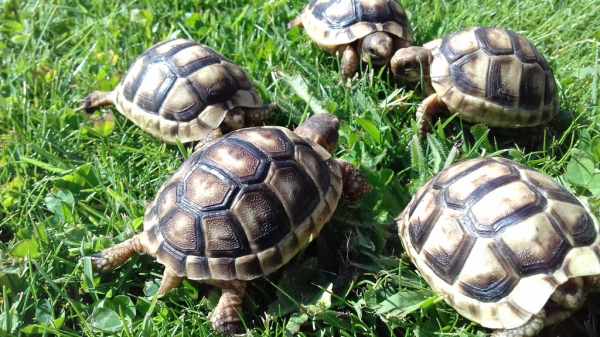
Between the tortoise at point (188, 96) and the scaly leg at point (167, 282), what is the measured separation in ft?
3.53

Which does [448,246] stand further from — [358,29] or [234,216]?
[358,29]

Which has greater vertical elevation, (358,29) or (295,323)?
(358,29)

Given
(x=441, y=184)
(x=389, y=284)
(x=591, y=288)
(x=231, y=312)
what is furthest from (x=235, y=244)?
(x=591, y=288)

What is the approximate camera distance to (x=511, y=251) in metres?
2.52

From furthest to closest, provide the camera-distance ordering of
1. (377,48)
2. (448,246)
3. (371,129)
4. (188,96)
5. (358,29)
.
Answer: (358,29) < (377,48) < (188,96) < (371,129) < (448,246)

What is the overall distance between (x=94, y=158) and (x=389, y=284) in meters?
1.95

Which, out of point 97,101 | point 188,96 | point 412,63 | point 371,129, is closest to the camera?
point 371,129

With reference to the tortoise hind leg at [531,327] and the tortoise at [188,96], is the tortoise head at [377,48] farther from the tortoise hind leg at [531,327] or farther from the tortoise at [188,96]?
the tortoise hind leg at [531,327]

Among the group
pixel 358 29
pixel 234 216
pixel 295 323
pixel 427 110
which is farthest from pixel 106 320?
pixel 358 29

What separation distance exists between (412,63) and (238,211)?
179 cm

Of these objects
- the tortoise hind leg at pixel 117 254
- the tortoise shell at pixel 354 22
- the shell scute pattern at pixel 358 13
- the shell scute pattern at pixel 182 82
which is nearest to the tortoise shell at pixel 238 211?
the tortoise hind leg at pixel 117 254

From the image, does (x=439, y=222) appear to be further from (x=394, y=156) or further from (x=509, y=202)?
(x=394, y=156)

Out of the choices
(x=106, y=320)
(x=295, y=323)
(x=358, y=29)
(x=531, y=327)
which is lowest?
(x=106, y=320)

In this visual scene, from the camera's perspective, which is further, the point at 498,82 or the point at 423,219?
the point at 498,82
